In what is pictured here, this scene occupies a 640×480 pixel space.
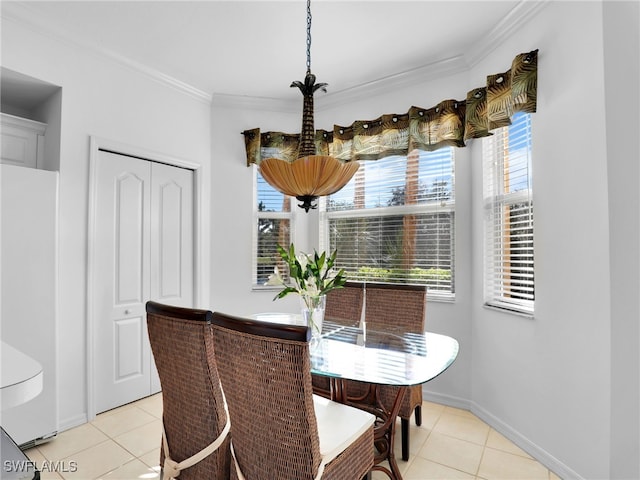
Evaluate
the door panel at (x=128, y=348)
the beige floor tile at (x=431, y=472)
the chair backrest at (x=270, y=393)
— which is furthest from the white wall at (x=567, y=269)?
the door panel at (x=128, y=348)

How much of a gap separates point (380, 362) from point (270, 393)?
2.28ft

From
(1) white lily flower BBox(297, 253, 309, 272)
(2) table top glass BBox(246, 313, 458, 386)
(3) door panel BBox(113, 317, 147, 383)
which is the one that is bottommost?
(3) door panel BBox(113, 317, 147, 383)

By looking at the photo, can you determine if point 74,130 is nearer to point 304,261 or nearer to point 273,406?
point 304,261

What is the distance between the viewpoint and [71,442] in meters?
2.31

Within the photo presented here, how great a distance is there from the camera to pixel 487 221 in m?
2.69

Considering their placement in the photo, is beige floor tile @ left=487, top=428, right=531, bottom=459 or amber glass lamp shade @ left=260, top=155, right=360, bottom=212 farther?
beige floor tile @ left=487, top=428, right=531, bottom=459

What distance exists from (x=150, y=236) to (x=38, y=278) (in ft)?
3.07

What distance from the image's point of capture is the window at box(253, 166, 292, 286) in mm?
3748

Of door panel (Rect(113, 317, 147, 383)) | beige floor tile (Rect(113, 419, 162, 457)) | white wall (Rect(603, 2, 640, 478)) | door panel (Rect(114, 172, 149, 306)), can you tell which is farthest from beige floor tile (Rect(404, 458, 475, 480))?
door panel (Rect(114, 172, 149, 306))

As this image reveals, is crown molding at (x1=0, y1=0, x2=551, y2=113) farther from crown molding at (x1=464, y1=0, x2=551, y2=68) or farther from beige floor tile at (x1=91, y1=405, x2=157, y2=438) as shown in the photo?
beige floor tile at (x1=91, y1=405, x2=157, y2=438)

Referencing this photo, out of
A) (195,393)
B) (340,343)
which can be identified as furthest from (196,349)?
(340,343)

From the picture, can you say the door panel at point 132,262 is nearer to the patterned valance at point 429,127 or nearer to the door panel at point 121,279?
the door panel at point 121,279

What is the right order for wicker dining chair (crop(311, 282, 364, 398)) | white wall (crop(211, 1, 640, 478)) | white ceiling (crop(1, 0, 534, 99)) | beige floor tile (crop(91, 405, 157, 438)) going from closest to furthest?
white wall (crop(211, 1, 640, 478)) → white ceiling (crop(1, 0, 534, 99)) → beige floor tile (crop(91, 405, 157, 438)) → wicker dining chair (crop(311, 282, 364, 398))

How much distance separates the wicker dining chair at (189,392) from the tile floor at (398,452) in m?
0.66
